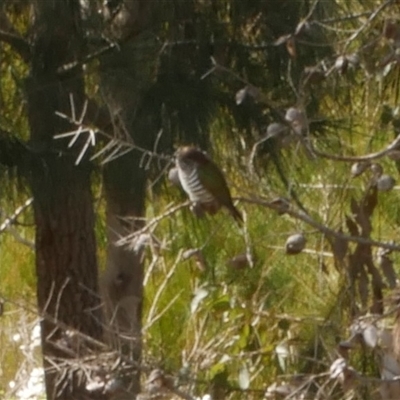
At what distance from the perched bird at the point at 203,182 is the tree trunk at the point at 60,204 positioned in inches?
10.7

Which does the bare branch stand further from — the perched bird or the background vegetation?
the background vegetation

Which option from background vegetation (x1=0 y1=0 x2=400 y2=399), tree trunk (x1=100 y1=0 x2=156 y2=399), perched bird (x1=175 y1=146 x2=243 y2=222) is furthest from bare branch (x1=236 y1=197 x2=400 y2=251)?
tree trunk (x1=100 y1=0 x2=156 y2=399)

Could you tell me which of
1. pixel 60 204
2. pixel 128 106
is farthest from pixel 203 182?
pixel 60 204

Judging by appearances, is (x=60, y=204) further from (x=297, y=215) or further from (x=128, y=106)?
(x=297, y=215)

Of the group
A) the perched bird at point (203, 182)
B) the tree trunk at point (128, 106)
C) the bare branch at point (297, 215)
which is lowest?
the bare branch at point (297, 215)

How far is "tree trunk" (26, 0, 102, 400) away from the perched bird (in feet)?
0.89

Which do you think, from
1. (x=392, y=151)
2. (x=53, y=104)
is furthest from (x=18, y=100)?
(x=392, y=151)

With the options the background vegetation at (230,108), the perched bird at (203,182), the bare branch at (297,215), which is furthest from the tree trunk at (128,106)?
the bare branch at (297,215)

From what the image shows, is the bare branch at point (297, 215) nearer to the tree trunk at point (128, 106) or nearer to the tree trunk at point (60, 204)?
the tree trunk at point (60, 204)

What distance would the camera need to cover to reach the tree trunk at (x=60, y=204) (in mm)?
2138

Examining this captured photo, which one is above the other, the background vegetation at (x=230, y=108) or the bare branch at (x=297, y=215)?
the background vegetation at (x=230, y=108)

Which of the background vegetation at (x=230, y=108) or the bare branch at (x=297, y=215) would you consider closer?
the bare branch at (x=297, y=215)

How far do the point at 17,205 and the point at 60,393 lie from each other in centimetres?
41

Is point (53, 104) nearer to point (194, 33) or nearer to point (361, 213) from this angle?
point (194, 33)
